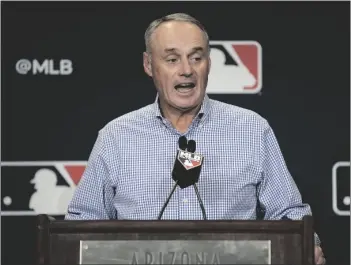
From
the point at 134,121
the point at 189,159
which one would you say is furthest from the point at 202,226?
the point at 134,121

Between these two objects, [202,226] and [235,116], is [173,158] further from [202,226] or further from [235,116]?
[202,226]

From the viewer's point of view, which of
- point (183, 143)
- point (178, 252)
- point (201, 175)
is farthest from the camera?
point (201, 175)

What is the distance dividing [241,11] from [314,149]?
0.61 metres

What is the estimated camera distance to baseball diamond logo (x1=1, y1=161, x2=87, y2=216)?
3.40 metres

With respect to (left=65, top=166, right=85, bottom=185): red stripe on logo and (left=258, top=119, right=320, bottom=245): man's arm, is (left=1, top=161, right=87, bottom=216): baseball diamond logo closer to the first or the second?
(left=65, top=166, right=85, bottom=185): red stripe on logo

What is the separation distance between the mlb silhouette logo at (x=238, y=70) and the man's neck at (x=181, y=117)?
26.7 inches

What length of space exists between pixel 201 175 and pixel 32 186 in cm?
102

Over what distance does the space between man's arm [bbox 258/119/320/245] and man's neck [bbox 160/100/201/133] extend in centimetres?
24

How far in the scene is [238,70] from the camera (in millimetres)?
3402

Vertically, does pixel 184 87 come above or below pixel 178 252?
above

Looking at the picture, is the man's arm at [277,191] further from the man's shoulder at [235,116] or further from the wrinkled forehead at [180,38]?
the wrinkled forehead at [180,38]

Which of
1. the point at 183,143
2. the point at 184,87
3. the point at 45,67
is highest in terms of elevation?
the point at 45,67

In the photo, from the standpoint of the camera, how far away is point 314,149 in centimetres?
339

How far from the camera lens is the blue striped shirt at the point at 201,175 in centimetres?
259
